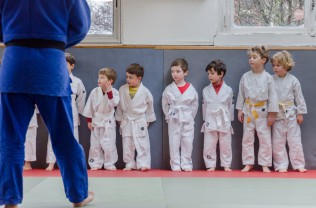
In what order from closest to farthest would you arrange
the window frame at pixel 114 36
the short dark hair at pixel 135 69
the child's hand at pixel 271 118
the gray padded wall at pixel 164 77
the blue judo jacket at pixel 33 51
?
the blue judo jacket at pixel 33 51 < the child's hand at pixel 271 118 < the short dark hair at pixel 135 69 < the gray padded wall at pixel 164 77 < the window frame at pixel 114 36

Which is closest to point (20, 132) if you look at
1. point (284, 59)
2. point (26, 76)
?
point (26, 76)

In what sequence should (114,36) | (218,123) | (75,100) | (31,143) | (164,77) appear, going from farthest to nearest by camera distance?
(114,36) < (164,77) < (75,100) < (31,143) < (218,123)

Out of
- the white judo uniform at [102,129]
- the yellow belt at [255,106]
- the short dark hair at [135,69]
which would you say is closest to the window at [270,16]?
the yellow belt at [255,106]

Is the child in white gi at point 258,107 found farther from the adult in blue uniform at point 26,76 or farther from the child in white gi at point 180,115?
the adult in blue uniform at point 26,76

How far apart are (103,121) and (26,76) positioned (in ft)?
10.7

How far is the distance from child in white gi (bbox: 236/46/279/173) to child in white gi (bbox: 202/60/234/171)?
0.18m

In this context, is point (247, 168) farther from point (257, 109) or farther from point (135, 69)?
point (135, 69)

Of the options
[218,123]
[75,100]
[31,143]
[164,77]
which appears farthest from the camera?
[164,77]

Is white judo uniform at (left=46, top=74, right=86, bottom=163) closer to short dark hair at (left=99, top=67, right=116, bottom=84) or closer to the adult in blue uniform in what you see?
short dark hair at (left=99, top=67, right=116, bottom=84)

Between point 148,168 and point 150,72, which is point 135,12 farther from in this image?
point 148,168

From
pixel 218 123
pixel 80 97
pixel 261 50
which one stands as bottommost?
pixel 218 123

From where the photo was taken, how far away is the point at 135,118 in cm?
650

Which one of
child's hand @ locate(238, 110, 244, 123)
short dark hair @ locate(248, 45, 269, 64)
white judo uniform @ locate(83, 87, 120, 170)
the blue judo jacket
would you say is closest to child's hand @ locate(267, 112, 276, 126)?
child's hand @ locate(238, 110, 244, 123)

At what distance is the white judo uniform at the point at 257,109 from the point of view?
6.41m
